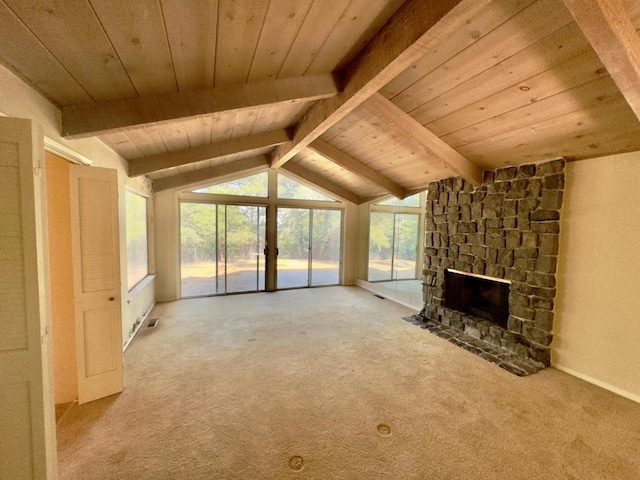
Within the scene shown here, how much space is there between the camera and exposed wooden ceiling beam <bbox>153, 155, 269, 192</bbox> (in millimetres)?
5129

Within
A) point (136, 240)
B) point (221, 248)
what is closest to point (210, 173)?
point (221, 248)

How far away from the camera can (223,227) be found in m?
5.77

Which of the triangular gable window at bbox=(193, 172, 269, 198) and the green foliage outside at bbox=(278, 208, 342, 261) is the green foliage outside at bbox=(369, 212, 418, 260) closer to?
the green foliage outside at bbox=(278, 208, 342, 261)

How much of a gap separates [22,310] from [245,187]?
4815 mm

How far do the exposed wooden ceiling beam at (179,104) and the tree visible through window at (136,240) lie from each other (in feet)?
6.39

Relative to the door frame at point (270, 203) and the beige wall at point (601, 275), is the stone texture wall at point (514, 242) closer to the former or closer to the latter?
the beige wall at point (601, 275)

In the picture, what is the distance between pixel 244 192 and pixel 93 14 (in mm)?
4770

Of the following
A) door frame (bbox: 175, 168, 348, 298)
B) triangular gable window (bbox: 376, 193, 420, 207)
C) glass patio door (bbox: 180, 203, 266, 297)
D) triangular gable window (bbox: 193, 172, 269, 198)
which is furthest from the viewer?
triangular gable window (bbox: 376, 193, 420, 207)

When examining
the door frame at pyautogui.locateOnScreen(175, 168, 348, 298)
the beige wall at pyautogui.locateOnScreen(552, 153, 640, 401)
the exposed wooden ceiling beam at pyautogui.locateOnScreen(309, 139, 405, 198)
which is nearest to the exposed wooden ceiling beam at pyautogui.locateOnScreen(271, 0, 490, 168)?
the exposed wooden ceiling beam at pyautogui.locateOnScreen(309, 139, 405, 198)

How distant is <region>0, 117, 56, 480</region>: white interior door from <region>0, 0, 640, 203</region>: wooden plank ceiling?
1.79 ft

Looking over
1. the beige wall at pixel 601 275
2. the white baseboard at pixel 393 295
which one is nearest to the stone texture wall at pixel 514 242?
the beige wall at pixel 601 275

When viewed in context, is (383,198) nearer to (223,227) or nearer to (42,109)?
(223,227)

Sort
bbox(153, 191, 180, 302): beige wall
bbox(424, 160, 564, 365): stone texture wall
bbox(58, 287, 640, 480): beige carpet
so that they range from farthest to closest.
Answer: bbox(153, 191, 180, 302): beige wall
bbox(424, 160, 564, 365): stone texture wall
bbox(58, 287, 640, 480): beige carpet

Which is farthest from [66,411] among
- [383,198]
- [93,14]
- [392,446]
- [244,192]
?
[383,198]
